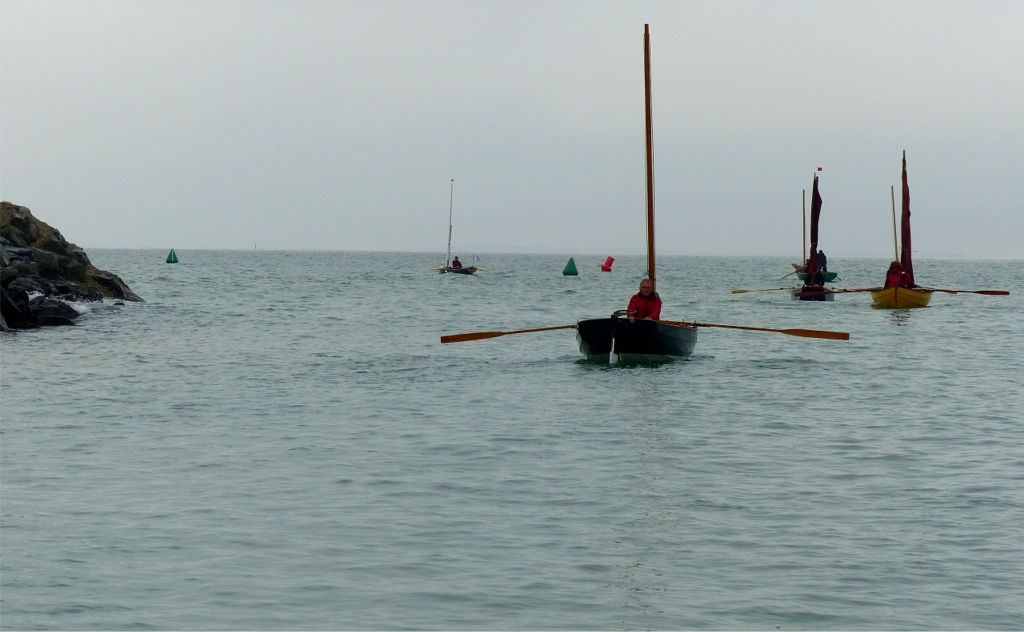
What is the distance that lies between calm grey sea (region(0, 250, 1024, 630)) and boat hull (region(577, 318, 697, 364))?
1.96 ft

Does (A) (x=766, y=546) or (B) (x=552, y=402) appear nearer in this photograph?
(A) (x=766, y=546)

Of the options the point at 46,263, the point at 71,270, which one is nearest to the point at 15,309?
the point at 46,263

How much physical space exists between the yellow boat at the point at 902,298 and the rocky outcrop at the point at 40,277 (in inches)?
1275

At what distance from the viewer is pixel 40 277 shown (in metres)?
44.7

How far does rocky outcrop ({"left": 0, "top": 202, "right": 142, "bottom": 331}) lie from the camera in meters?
35.8

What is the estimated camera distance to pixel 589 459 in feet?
48.7

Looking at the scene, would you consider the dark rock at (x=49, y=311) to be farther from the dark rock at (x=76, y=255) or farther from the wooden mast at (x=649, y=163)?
the wooden mast at (x=649, y=163)

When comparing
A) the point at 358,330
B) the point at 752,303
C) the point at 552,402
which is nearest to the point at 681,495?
the point at 552,402

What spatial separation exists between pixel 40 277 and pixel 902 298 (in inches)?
1383

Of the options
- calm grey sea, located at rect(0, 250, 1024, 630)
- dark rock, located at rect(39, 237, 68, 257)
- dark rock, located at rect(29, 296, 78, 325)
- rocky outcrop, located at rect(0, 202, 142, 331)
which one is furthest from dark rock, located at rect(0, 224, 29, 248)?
calm grey sea, located at rect(0, 250, 1024, 630)

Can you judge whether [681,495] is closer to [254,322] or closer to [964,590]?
[964,590]

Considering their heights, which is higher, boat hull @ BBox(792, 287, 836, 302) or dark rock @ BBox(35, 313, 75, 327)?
boat hull @ BBox(792, 287, 836, 302)

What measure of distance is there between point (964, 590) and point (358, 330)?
105ft

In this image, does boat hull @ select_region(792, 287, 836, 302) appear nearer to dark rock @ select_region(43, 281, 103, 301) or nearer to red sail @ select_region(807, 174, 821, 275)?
red sail @ select_region(807, 174, 821, 275)
